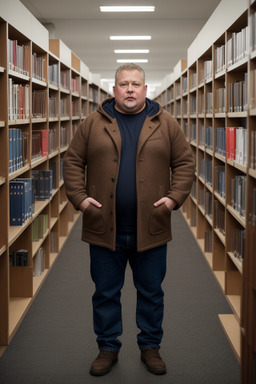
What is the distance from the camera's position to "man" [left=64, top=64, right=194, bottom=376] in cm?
296

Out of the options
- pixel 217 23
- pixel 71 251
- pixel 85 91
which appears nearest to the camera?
pixel 217 23

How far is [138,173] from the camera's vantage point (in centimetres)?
295

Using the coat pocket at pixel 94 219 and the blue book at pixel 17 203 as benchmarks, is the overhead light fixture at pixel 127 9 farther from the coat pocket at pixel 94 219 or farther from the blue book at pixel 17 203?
the coat pocket at pixel 94 219

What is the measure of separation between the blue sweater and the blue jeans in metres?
0.09

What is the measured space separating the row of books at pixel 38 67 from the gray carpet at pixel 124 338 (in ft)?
6.10

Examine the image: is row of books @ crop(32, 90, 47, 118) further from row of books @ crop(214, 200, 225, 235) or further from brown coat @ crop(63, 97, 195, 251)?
brown coat @ crop(63, 97, 195, 251)

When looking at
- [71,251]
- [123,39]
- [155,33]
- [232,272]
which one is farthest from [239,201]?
[123,39]

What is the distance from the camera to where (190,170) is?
10.1 feet

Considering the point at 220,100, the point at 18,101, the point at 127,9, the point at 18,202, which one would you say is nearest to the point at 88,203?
the point at 18,202

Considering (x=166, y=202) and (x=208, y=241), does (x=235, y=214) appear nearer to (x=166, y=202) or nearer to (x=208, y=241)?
(x=166, y=202)

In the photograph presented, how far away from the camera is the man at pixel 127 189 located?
9.72 feet

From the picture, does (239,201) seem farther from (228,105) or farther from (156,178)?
(156,178)

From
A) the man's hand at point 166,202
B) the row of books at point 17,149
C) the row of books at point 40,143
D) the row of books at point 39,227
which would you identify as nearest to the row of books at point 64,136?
the row of books at point 40,143

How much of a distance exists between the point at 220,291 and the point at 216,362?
4.97 ft
